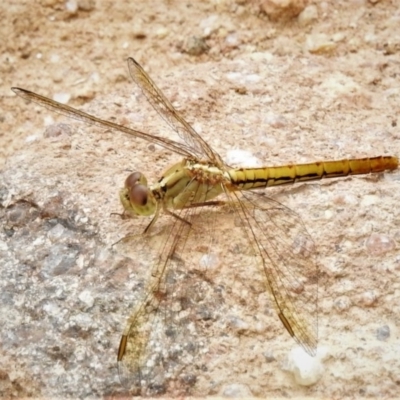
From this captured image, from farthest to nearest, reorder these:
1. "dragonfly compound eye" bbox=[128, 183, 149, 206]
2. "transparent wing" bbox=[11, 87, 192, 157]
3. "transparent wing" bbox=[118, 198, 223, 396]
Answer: "transparent wing" bbox=[11, 87, 192, 157]
"dragonfly compound eye" bbox=[128, 183, 149, 206]
"transparent wing" bbox=[118, 198, 223, 396]

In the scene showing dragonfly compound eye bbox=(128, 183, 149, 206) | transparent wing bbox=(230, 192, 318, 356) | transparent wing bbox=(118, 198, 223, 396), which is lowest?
transparent wing bbox=(118, 198, 223, 396)

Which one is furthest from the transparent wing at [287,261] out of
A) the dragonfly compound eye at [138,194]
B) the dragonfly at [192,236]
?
the dragonfly compound eye at [138,194]

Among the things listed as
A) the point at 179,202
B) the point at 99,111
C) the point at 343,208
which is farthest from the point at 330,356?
the point at 99,111

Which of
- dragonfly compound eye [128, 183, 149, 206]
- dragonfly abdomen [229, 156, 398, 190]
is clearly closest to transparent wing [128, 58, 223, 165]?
dragonfly abdomen [229, 156, 398, 190]

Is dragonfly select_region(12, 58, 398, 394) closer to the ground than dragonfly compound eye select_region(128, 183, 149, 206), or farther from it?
closer to the ground

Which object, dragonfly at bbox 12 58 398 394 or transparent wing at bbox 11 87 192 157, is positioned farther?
transparent wing at bbox 11 87 192 157

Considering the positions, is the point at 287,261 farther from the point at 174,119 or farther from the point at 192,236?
the point at 174,119

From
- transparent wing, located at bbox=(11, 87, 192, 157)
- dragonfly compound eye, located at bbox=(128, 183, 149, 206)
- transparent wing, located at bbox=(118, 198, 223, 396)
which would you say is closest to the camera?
transparent wing, located at bbox=(118, 198, 223, 396)

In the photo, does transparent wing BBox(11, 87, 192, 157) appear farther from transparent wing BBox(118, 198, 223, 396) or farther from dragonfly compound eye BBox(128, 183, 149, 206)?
transparent wing BBox(118, 198, 223, 396)
